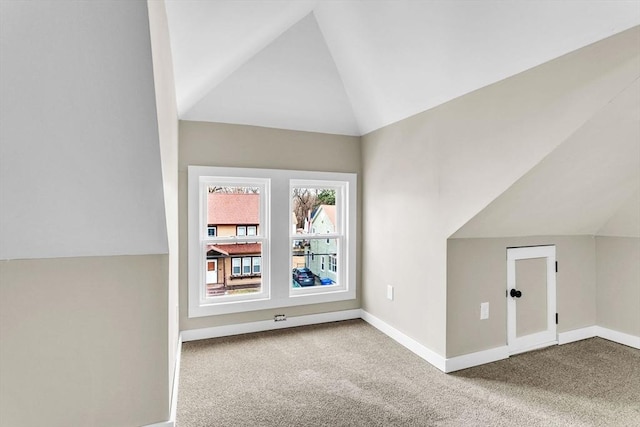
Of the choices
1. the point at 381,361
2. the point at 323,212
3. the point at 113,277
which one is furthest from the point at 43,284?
the point at 323,212

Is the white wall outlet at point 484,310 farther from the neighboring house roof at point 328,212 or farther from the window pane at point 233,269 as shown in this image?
the window pane at point 233,269

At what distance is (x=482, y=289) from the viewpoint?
2639 millimetres

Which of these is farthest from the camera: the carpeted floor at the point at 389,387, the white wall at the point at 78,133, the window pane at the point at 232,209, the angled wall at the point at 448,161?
the window pane at the point at 232,209

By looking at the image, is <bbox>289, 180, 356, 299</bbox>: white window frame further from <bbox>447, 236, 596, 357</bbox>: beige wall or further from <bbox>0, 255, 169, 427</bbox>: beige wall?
<bbox>0, 255, 169, 427</bbox>: beige wall

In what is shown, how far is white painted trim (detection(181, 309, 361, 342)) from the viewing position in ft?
10.2

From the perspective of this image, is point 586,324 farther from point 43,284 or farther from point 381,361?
point 43,284

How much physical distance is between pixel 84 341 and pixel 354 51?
8.87ft

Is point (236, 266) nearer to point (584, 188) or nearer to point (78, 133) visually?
point (78, 133)

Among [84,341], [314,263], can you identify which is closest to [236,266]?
[314,263]

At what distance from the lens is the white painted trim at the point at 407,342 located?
257cm

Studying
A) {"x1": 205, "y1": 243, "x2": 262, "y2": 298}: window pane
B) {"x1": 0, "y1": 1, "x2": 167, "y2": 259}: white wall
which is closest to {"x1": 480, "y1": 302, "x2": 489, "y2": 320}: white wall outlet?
{"x1": 205, "y1": 243, "x2": 262, "y2": 298}: window pane

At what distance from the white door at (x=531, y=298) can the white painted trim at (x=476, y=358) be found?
103mm

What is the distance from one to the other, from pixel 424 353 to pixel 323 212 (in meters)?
1.77

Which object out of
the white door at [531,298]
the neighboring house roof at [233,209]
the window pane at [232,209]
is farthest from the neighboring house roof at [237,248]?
the white door at [531,298]
